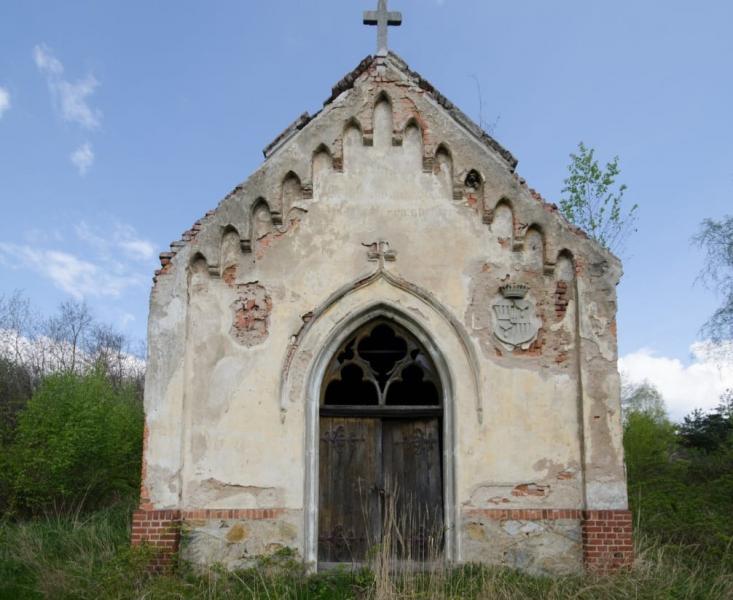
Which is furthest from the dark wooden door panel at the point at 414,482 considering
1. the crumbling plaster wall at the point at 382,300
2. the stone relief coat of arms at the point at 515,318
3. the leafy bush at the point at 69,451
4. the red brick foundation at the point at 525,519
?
the leafy bush at the point at 69,451

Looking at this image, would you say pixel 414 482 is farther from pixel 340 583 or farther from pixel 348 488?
pixel 340 583

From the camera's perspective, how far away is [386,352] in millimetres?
8188

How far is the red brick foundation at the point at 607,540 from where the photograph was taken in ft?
23.1

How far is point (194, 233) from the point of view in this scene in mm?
7723

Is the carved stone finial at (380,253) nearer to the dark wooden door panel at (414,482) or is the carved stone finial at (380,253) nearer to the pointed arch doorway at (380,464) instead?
the pointed arch doorway at (380,464)

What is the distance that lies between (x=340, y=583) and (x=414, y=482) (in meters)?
1.46

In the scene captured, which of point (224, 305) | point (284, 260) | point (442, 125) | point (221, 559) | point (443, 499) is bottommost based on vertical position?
point (221, 559)

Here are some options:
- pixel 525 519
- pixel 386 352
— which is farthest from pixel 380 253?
pixel 525 519

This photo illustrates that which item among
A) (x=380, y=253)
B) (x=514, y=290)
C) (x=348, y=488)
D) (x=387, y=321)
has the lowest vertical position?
(x=348, y=488)

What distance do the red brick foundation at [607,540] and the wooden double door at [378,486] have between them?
160 cm

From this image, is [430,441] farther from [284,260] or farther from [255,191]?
[255,191]

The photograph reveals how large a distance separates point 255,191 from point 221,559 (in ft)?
13.7

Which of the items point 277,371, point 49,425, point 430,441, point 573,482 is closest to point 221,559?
point 277,371

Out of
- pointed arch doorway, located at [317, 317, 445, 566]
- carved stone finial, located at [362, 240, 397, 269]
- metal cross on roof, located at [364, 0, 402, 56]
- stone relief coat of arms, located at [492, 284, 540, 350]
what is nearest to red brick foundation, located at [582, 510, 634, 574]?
pointed arch doorway, located at [317, 317, 445, 566]
